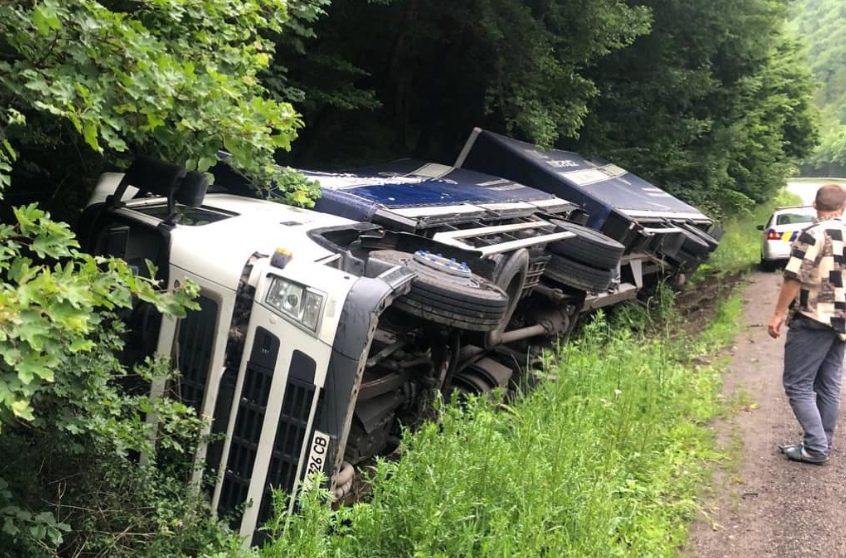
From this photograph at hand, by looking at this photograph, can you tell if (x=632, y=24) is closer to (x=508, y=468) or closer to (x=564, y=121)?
(x=564, y=121)

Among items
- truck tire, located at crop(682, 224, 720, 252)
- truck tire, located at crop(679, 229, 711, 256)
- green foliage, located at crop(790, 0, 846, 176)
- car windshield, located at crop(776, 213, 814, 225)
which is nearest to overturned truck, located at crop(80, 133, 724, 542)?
truck tire, located at crop(679, 229, 711, 256)

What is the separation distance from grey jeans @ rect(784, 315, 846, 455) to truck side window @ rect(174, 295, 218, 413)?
3610 mm

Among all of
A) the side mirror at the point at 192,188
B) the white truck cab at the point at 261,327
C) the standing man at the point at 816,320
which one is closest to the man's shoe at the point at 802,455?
the standing man at the point at 816,320

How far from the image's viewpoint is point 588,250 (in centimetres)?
663

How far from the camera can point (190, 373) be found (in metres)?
3.46

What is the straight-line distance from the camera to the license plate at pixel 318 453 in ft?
10.6

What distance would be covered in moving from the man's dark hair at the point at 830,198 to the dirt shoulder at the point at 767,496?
5.36 ft

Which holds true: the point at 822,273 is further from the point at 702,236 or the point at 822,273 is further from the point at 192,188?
the point at 702,236

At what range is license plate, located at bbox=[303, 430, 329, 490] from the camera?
10.6 feet

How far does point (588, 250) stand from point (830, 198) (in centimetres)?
217

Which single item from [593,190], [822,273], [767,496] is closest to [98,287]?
[767,496]

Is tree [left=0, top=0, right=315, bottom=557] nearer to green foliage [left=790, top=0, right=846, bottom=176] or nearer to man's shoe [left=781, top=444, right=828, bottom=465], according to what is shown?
man's shoe [left=781, top=444, right=828, bottom=465]

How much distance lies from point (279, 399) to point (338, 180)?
2831 millimetres

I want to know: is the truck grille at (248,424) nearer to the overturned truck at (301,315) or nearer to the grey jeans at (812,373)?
the overturned truck at (301,315)
